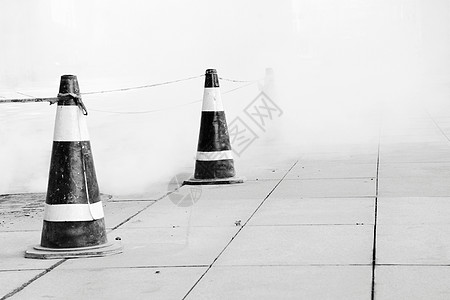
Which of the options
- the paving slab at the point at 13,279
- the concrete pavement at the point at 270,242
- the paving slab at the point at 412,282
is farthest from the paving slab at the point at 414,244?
the paving slab at the point at 13,279

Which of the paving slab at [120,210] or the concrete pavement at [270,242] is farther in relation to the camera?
the paving slab at [120,210]

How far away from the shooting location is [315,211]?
23.7 feet

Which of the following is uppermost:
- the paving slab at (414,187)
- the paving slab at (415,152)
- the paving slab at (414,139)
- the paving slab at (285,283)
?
the paving slab at (414,139)

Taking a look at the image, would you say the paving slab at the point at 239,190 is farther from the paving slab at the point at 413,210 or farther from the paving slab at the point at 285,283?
the paving slab at the point at 285,283

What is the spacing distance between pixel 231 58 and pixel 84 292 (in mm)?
28372

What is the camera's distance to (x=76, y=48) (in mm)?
56156

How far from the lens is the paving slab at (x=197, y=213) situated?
275 inches

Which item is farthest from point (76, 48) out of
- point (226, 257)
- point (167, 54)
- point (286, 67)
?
point (226, 257)

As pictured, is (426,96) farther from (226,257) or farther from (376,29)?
(376,29)

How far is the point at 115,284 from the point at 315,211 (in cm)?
241

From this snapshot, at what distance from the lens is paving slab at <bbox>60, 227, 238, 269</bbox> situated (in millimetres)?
5676

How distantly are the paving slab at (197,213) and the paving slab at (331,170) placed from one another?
4.94 ft

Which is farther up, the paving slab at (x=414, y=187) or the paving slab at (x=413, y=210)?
the paving slab at (x=414, y=187)

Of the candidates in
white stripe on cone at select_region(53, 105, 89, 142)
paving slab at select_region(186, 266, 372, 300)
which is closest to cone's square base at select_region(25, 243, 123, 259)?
white stripe on cone at select_region(53, 105, 89, 142)
